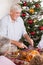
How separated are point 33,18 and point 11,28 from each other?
913 millimetres

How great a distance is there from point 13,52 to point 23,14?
1.72 m

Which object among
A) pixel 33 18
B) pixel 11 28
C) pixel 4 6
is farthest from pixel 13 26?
pixel 4 6

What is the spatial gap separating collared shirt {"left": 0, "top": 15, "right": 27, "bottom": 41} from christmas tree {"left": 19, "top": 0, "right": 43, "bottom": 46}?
1.86ft

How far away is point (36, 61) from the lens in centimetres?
171

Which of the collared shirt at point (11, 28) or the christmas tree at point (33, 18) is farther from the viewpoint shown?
the christmas tree at point (33, 18)

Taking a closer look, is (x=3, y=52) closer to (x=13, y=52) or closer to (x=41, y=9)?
(x=13, y=52)

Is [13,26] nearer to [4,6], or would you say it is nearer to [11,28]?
[11,28]

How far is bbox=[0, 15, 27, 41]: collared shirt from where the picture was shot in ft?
11.0

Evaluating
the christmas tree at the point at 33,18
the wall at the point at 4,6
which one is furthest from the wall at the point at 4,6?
the christmas tree at the point at 33,18

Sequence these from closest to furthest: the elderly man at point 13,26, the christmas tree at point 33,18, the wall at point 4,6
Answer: the elderly man at point 13,26 → the christmas tree at point 33,18 → the wall at point 4,6

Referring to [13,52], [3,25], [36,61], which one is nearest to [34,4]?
[3,25]

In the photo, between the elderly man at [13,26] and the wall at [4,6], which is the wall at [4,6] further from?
the elderly man at [13,26]

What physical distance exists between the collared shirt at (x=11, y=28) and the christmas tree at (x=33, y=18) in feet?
1.86

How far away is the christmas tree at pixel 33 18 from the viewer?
4194 mm
